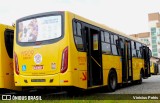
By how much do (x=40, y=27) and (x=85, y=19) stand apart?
1836 mm

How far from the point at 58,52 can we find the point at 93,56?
2.38 m

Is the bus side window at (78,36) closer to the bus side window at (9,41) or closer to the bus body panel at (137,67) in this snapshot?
the bus side window at (9,41)

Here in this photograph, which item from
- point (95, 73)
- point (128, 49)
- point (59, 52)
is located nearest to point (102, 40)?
point (95, 73)

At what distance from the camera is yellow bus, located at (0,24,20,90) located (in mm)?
12500

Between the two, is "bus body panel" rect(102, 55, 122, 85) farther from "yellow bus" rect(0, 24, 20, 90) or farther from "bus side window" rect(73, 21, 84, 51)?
"yellow bus" rect(0, 24, 20, 90)

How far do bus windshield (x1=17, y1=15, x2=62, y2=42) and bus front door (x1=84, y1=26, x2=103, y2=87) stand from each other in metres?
1.40

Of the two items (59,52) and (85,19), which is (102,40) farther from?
(59,52)

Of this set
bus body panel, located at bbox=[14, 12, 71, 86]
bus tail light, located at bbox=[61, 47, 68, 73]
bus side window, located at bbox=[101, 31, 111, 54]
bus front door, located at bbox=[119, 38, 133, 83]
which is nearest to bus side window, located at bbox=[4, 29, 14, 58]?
bus body panel, located at bbox=[14, 12, 71, 86]

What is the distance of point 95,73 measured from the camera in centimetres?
1351

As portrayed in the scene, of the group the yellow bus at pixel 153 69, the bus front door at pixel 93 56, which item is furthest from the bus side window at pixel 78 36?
the yellow bus at pixel 153 69

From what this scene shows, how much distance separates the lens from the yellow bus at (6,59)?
12500mm

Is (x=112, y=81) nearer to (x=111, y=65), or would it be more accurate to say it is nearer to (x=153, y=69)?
(x=111, y=65)

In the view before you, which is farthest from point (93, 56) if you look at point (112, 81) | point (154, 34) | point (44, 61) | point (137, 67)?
point (154, 34)

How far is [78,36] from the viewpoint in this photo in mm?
12031
